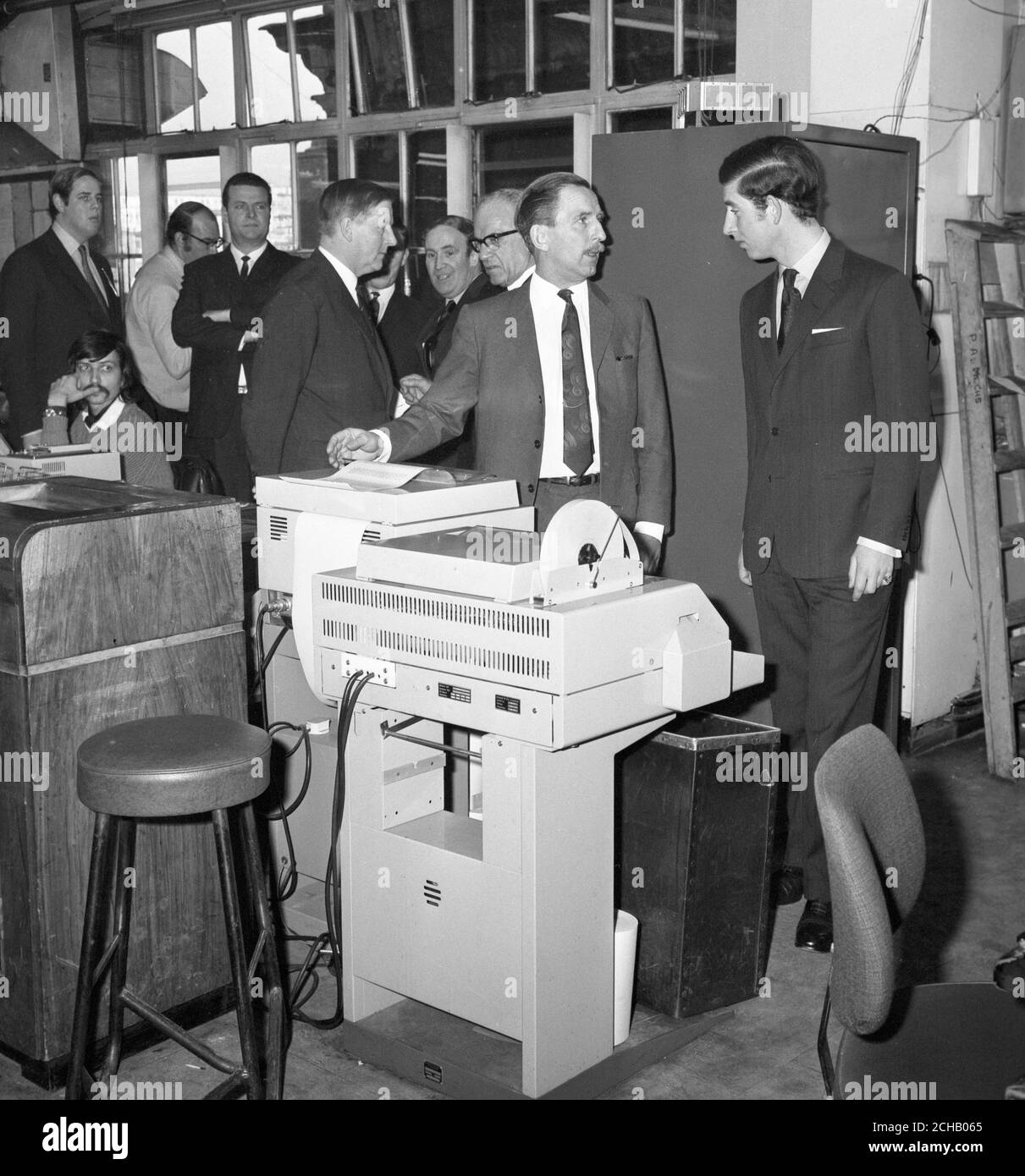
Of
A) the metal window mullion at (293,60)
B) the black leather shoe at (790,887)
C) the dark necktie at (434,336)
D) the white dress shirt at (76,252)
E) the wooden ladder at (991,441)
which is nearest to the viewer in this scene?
the black leather shoe at (790,887)

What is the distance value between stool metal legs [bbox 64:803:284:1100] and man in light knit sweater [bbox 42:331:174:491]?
184cm

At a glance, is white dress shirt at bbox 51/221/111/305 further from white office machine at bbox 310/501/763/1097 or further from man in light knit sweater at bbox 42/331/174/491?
white office machine at bbox 310/501/763/1097

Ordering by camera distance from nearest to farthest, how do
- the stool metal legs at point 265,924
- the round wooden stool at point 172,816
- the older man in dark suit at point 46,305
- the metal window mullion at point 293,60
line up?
the round wooden stool at point 172,816 → the stool metal legs at point 265,924 → the older man in dark suit at point 46,305 → the metal window mullion at point 293,60

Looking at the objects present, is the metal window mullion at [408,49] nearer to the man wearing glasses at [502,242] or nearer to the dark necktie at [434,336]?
the dark necktie at [434,336]

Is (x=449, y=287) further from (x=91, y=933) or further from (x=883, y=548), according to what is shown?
(x=91, y=933)

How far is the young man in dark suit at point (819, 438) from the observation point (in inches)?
116

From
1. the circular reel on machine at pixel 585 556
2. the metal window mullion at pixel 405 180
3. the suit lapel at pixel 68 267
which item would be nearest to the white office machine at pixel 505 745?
the circular reel on machine at pixel 585 556

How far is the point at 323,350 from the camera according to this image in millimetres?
3535

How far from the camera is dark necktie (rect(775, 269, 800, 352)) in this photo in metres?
3.08

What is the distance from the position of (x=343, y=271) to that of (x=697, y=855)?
1.84m

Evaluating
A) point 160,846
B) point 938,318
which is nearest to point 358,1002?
point 160,846

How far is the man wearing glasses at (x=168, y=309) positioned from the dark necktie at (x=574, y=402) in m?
2.65

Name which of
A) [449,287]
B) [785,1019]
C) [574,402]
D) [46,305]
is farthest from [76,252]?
[785,1019]

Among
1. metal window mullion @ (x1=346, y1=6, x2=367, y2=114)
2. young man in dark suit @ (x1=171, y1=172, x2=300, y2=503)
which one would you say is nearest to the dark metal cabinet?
young man in dark suit @ (x1=171, y1=172, x2=300, y2=503)
